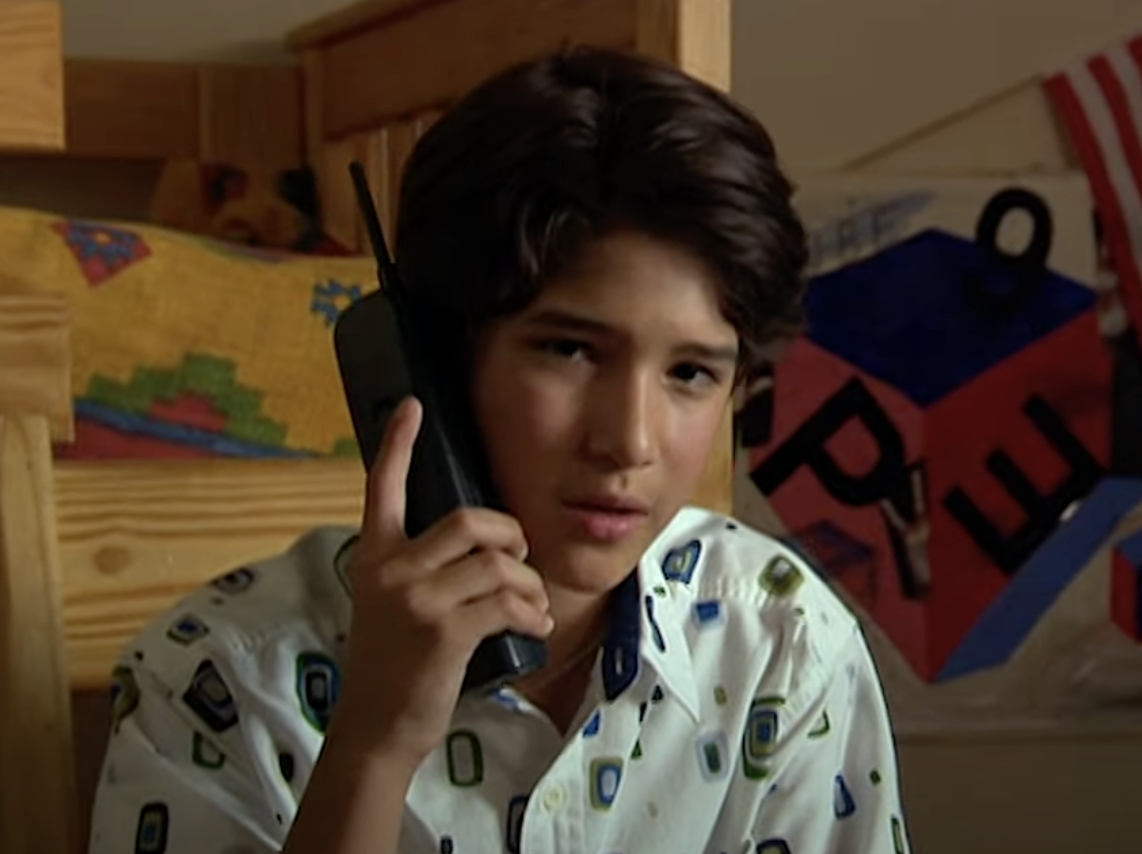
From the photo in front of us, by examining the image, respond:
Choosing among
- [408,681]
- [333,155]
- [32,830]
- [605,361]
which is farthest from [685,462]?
[333,155]

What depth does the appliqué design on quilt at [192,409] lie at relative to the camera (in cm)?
114

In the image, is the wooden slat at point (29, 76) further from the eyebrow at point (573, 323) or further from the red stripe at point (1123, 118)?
the red stripe at point (1123, 118)

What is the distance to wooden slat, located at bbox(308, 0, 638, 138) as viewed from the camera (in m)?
1.18

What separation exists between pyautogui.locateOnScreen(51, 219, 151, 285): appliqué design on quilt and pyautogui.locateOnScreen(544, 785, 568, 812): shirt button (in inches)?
19.2

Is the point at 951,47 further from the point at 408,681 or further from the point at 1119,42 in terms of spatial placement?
the point at 408,681

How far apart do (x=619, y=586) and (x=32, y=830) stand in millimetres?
305

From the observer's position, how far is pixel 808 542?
1.82m

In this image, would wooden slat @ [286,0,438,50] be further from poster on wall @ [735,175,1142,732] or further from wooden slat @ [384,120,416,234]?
poster on wall @ [735,175,1142,732]

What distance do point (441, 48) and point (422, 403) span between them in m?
0.77

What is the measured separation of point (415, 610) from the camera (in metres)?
0.73

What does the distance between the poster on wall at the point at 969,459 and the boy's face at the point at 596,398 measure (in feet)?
3.32

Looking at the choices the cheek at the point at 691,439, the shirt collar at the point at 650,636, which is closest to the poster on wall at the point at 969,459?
the shirt collar at the point at 650,636

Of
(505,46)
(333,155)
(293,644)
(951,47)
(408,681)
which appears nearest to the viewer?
(408,681)

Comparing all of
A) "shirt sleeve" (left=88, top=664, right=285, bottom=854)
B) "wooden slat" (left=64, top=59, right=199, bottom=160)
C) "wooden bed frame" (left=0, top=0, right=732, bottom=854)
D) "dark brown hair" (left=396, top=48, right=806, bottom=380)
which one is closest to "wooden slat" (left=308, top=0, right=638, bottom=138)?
"wooden bed frame" (left=0, top=0, right=732, bottom=854)
